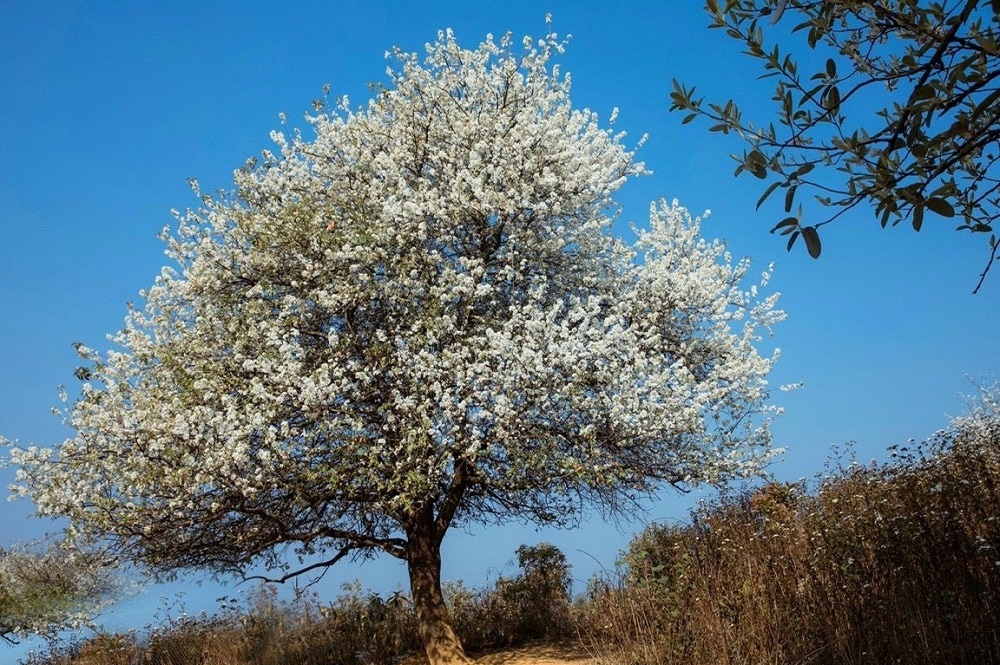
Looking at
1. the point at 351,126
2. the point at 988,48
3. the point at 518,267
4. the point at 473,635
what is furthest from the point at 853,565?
the point at 351,126

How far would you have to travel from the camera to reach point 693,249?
45.4 feet

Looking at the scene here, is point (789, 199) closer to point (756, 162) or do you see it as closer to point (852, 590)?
point (756, 162)

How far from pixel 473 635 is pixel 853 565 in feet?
27.8

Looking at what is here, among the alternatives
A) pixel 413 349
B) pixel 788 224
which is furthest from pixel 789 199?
pixel 413 349

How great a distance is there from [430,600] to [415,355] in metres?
4.30

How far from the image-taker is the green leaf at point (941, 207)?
335 cm

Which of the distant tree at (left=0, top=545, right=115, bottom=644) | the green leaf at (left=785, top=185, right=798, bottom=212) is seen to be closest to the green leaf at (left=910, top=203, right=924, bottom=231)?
the green leaf at (left=785, top=185, right=798, bottom=212)

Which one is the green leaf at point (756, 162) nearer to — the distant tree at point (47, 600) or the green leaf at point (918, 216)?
the green leaf at point (918, 216)

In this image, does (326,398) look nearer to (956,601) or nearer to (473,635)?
(473,635)

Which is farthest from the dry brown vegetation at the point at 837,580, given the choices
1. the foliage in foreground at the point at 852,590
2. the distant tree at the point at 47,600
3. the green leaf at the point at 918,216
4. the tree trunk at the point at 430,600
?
the distant tree at the point at 47,600

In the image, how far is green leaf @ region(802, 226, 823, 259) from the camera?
319 cm

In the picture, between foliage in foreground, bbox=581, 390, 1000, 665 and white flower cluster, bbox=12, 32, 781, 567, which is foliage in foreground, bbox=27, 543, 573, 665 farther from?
foliage in foreground, bbox=581, 390, 1000, 665

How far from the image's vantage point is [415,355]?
11.1 metres

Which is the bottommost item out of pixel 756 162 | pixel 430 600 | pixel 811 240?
pixel 430 600
